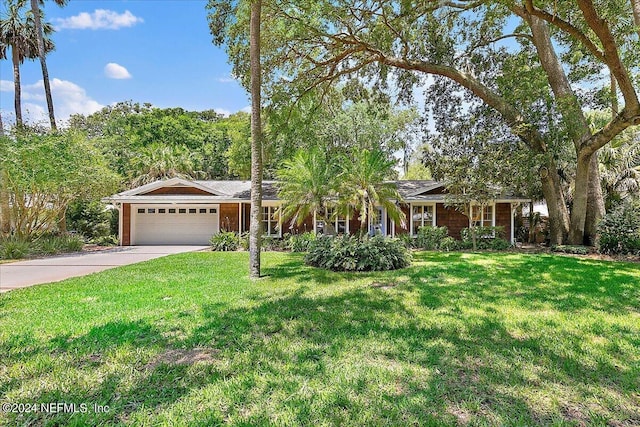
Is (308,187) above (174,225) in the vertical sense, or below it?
above

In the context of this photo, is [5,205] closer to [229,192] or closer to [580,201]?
[229,192]

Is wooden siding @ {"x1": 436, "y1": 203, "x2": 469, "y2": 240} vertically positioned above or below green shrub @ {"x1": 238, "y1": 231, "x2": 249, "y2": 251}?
above

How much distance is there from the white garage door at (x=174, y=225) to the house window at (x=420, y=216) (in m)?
10.3

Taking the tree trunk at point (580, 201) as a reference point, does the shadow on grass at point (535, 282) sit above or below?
below

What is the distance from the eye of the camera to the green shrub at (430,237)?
15164 millimetres

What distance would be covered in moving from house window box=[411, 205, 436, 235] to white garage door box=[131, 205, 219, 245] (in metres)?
10.3

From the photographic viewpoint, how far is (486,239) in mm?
15273

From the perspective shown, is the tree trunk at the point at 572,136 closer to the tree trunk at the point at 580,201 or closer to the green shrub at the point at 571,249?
the tree trunk at the point at 580,201

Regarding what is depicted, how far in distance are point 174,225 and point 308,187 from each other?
→ 32.8ft

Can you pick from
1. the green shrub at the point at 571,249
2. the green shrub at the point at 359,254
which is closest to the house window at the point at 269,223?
the green shrub at the point at 359,254

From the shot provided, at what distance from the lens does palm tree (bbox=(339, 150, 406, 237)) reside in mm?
10039

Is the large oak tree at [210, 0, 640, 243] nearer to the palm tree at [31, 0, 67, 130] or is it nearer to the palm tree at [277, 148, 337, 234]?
the palm tree at [277, 148, 337, 234]

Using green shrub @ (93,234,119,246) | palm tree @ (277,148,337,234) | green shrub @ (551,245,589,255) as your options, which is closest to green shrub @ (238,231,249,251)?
palm tree @ (277,148,337,234)

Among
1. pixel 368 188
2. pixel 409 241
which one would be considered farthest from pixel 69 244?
pixel 409 241
